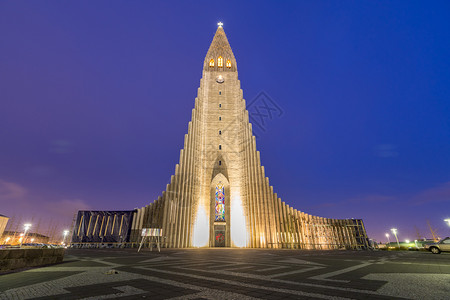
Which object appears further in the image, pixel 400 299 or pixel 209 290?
pixel 209 290

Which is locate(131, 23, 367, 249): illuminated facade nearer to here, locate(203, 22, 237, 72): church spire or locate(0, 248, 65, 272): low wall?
locate(203, 22, 237, 72): church spire

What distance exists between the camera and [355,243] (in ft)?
107

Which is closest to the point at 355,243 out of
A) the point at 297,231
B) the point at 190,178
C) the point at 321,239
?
the point at 321,239

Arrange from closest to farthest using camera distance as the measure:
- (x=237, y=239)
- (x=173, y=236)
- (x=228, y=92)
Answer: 1. (x=173, y=236)
2. (x=237, y=239)
3. (x=228, y=92)

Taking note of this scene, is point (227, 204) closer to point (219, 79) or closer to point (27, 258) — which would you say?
point (219, 79)

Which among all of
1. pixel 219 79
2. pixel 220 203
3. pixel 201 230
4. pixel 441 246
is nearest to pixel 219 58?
pixel 219 79

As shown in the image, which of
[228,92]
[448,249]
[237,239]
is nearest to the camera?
[448,249]

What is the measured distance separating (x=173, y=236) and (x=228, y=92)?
27.4 meters

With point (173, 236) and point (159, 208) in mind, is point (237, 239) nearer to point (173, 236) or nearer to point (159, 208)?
point (173, 236)

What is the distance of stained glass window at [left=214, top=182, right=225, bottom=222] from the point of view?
111 ft

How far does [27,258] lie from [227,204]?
28.0 metres

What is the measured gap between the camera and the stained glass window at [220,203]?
3396 cm

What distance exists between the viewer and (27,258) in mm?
8023

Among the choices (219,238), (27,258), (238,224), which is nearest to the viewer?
(27,258)
